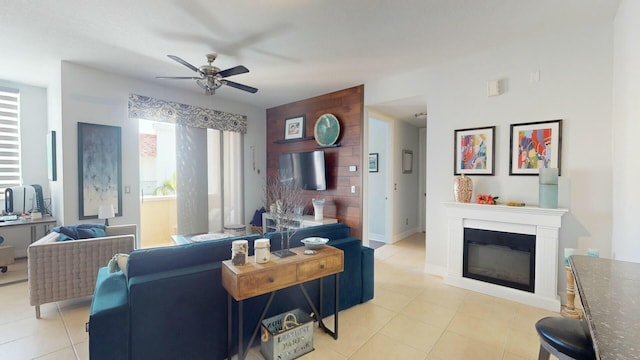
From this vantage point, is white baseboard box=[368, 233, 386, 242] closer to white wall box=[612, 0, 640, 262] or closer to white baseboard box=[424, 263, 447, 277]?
white baseboard box=[424, 263, 447, 277]

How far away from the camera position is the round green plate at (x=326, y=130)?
4.74 meters

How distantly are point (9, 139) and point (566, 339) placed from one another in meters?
6.75

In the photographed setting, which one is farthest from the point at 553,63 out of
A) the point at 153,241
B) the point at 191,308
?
the point at 153,241

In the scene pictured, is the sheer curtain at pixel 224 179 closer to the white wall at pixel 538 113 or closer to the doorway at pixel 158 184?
the doorway at pixel 158 184

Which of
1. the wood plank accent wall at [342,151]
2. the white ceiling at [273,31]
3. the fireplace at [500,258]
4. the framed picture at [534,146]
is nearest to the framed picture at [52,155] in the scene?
the white ceiling at [273,31]

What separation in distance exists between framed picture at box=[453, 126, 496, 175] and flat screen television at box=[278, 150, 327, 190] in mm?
2168

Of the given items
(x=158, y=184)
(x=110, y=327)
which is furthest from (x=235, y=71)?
(x=158, y=184)

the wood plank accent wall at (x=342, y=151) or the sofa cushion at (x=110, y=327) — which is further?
the wood plank accent wall at (x=342, y=151)

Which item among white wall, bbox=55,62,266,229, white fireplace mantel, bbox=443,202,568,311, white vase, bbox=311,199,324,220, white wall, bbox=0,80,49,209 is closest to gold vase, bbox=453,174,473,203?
white fireplace mantel, bbox=443,202,568,311

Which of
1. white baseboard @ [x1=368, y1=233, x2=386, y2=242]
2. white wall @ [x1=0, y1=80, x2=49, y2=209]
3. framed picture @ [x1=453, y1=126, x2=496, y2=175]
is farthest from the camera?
white baseboard @ [x1=368, y1=233, x2=386, y2=242]

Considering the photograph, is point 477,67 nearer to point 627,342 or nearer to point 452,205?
point 452,205

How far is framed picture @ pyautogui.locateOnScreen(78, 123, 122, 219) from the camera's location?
3754mm

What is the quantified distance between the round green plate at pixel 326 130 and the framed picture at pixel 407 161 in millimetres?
1708

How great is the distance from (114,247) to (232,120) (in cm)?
319
